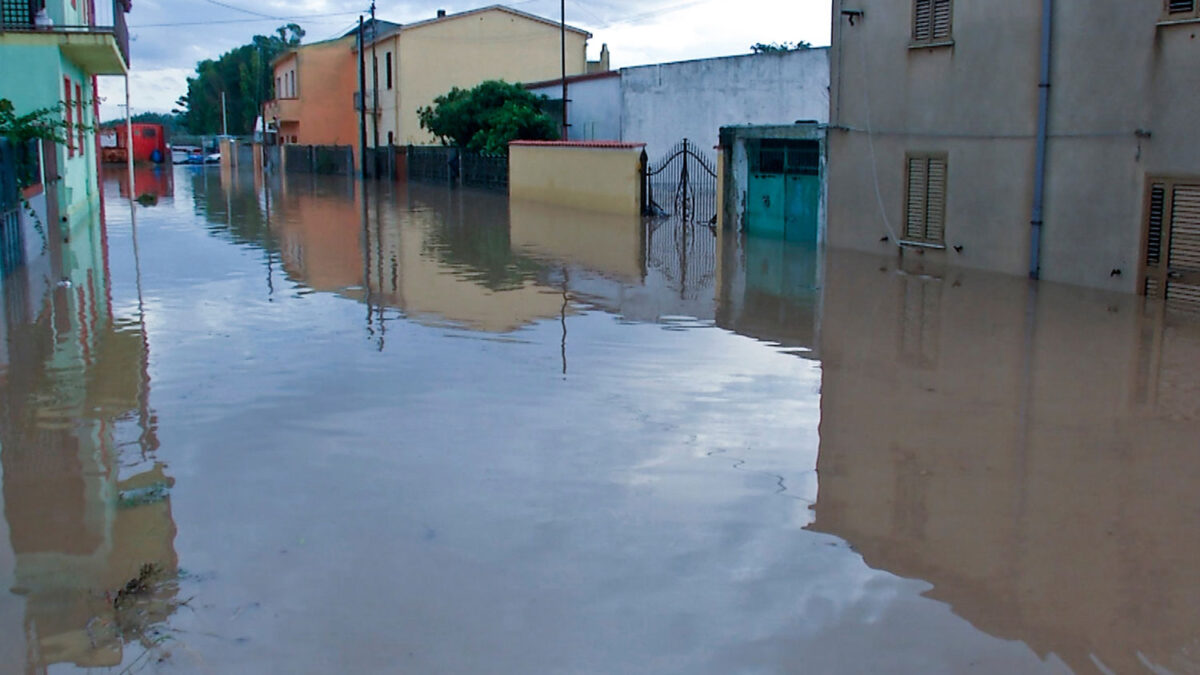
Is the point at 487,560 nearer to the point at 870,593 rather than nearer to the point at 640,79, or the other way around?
the point at 870,593

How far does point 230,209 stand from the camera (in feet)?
109

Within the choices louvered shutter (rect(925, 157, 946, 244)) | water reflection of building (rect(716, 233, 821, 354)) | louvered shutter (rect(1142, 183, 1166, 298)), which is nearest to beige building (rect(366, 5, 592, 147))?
water reflection of building (rect(716, 233, 821, 354))

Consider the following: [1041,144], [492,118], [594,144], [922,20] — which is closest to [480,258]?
[922,20]

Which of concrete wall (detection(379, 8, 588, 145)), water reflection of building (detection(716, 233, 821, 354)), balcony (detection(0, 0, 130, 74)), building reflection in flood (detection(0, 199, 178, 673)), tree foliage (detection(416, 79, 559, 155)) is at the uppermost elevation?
concrete wall (detection(379, 8, 588, 145))

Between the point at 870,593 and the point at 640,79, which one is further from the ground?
the point at 640,79

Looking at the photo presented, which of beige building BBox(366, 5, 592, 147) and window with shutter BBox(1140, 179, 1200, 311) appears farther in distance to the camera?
beige building BBox(366, 5, 592, 147)

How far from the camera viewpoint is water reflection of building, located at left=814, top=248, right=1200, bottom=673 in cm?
531

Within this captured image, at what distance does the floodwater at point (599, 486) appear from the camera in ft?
16.5

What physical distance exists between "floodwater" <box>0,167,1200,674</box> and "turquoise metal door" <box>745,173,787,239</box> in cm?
889

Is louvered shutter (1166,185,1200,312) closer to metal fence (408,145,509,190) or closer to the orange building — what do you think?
metal fence (408,145,509,190)

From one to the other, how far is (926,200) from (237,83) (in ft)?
348

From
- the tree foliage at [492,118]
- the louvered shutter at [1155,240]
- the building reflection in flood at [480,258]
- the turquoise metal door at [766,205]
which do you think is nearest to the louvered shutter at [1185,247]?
the louvered shutter at [1155,240]

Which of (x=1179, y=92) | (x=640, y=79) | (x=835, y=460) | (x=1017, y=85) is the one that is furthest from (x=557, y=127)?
(x=835, y=460)

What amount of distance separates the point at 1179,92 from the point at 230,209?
86.1 ft
